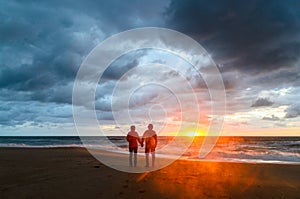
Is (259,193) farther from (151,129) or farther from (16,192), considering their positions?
(16,192)

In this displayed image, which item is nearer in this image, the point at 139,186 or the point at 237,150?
the point at 139,186

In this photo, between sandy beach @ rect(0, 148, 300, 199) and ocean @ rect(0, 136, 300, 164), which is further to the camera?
ocean @ rect(0, 136, 300, 164)

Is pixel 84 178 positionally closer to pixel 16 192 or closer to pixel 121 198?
pixel 16 192

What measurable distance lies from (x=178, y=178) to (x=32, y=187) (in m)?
5.45

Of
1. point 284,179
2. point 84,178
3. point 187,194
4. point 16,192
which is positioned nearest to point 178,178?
point 187,194

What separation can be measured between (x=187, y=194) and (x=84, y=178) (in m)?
4.51

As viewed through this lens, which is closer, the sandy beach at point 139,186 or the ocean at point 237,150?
the sandy beach at point 139,186

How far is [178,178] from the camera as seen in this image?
10.2 m

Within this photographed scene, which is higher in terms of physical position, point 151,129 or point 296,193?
point 151,129

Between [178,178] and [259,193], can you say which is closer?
[259,193]

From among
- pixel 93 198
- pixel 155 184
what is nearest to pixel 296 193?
pixel 155 184

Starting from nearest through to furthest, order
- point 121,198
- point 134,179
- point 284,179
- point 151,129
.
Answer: point 121,198 → point 134,179 → point 284,179 → point 151,129

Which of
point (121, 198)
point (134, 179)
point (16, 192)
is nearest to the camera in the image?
point (121, 198)

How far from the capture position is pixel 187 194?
7941mm
